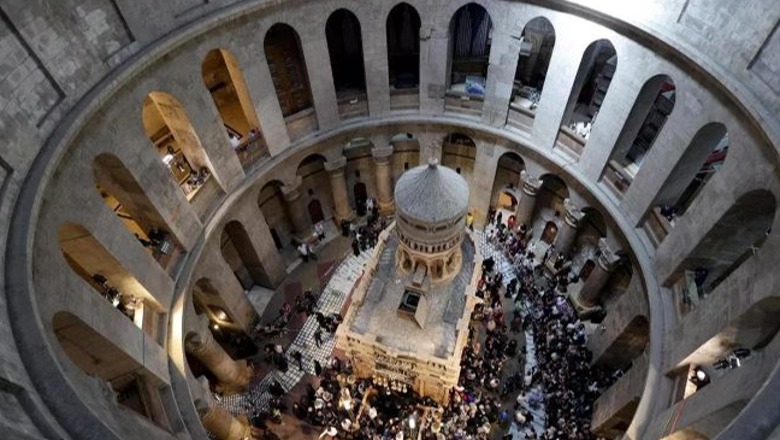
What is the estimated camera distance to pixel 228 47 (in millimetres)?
18438

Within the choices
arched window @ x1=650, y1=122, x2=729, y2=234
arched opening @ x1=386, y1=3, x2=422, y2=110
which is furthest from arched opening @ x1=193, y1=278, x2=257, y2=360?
arched window @ x1=650, y1=122, x2=729, y2=234

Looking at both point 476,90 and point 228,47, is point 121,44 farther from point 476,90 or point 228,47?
point 476,90

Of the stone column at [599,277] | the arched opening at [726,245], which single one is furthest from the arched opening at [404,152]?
the arched opening at [726,245]

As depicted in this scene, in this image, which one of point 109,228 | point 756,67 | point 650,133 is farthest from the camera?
point 650,133

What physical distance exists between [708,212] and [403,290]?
33.9 feet

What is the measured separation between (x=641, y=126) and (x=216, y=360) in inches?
780

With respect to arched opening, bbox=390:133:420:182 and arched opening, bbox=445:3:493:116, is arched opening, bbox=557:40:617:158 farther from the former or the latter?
arched opening, bbox=390:133:420:182

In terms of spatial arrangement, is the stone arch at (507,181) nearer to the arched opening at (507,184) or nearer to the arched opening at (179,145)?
the arched opening at (507,184)

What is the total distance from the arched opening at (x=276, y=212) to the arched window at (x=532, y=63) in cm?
1243

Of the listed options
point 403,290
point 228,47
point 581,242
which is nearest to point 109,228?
point 228,47

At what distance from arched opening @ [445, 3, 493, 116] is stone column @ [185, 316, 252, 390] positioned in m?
15.2

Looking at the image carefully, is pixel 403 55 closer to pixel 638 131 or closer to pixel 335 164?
pixel 335 164

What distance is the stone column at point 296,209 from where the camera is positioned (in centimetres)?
2438

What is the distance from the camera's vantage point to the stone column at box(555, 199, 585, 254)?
2233cm
